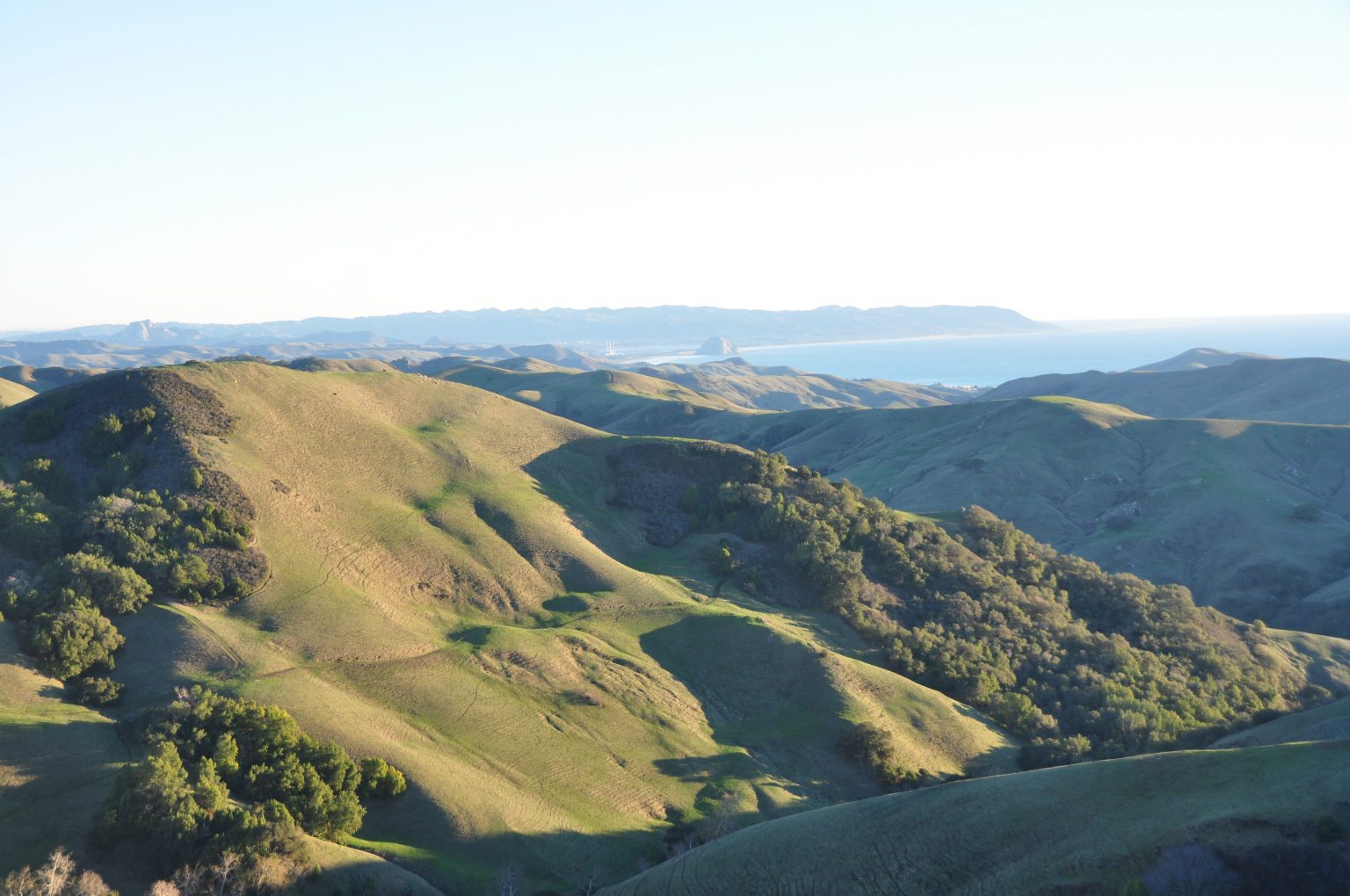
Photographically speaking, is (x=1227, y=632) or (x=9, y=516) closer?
(x=9, y=516)

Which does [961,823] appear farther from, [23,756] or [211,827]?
[23,756]

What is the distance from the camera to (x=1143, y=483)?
429ft

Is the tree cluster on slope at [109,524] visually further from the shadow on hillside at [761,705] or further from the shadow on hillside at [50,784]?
the shadow on hillside at [761,705]

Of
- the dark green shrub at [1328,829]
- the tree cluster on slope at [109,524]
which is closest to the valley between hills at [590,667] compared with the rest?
the dark green shrub at [1328,829]

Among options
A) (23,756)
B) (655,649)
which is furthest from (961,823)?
(23,756)

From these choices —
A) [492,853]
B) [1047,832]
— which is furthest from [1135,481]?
[492,853]

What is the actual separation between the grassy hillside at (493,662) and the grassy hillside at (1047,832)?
8.14 metres

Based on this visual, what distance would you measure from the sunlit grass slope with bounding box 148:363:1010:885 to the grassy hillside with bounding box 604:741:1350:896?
850 cm

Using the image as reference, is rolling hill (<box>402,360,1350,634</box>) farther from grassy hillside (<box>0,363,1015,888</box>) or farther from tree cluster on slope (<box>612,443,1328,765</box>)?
grassy hillside (<box>0,363,1015,888</box>)

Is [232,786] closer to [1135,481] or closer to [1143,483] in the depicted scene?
[1143,483]

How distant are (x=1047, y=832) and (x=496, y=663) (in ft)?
97.8

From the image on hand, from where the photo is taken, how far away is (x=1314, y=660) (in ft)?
240

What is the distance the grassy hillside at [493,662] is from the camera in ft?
126

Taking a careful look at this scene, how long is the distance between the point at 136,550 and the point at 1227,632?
8424cm
